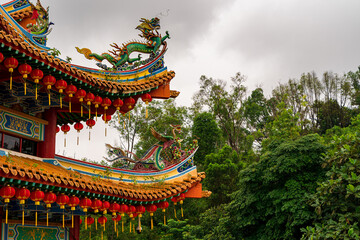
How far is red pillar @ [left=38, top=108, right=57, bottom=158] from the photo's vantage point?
9117 millimetres

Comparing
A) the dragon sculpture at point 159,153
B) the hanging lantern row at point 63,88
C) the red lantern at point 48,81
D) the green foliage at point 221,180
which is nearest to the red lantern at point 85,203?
the hanging lantern row at point 63,88

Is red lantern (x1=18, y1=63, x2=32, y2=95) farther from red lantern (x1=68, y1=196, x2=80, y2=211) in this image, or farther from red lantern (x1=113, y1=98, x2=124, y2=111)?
red lantern (x1=113, y1=98, x2=124, y2=111)

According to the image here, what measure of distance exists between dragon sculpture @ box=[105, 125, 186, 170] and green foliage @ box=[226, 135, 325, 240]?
5254 millimetres

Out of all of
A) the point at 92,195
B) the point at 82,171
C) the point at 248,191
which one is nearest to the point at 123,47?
the point at 82,171

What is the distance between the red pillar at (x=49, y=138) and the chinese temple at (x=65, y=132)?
2 cm

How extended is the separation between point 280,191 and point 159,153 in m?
6.31

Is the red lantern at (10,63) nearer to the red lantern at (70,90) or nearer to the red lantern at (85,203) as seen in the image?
the red lantern at (70,90)

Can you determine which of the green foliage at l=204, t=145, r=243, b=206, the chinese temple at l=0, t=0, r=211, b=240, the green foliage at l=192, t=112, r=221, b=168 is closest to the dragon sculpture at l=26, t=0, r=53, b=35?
the chinese temple at l=0, t=0, r=211, b=240

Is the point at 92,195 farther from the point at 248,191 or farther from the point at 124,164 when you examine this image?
the point at 248,191

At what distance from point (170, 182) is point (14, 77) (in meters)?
4.21

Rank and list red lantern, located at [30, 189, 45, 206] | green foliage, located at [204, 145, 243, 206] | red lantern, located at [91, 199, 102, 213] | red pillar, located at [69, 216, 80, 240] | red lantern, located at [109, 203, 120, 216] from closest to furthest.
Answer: red lantern, located at [30, 189, 45, 206], red lantern, located at [91, 199, 102, 213], red lantern, located at [109, 203, 120, 216], red pillar, located at [69, 216, 80, 240], green foliage, located at [204, 145, 243, 206]

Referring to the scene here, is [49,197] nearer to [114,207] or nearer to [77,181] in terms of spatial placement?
[77,181]

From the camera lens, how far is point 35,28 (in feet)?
30.6

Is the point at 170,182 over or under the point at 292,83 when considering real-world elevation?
under
